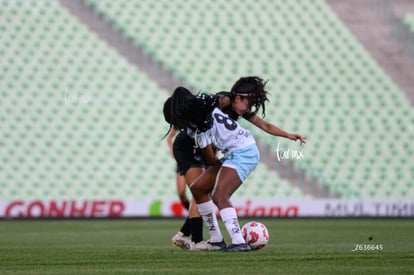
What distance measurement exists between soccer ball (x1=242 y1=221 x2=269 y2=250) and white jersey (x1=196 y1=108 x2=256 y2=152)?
0.92 m

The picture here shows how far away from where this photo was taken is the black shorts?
10617 millimetres

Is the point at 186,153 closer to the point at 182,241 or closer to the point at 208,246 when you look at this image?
the point at 182,241

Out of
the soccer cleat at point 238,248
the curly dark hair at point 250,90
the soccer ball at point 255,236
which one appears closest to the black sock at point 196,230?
the soccer ball at point 255,236

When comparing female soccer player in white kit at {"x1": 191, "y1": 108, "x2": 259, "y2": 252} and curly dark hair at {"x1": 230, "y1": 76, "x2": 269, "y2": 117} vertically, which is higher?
curly dark hair at {"x1": 230, "y1": 76, "x2": 269, "y2": 117}

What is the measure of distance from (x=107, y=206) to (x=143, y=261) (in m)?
12.7

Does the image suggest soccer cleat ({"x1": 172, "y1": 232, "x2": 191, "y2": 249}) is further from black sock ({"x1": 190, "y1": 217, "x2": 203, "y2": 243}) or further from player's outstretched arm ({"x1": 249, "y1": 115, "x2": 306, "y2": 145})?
player's outstretched arm ({"x1": 249, "y1": 115, "x2": 306, "y2": 145})

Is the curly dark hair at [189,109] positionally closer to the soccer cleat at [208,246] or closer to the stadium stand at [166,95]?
the soccer cleat at [208,246]

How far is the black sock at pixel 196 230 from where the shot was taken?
10.6m

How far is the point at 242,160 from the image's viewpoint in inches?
389

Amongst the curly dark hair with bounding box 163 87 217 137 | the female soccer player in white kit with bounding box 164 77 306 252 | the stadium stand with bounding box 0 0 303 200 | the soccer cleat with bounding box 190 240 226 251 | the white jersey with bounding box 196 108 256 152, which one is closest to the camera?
the curly dark hair with bounding box 163 87 217 137

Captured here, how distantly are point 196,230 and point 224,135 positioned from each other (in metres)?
1.37

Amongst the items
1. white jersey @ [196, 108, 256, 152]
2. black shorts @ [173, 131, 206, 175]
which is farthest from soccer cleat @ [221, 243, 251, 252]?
black shorts @ [173, 131, 206, 175]

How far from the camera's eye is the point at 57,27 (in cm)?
2352

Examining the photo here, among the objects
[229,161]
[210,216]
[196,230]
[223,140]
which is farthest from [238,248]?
[223,140]
